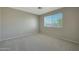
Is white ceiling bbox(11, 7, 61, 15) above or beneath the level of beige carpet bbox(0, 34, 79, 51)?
above

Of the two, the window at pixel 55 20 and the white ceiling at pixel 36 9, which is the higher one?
the white ceiling at pixel 36 9

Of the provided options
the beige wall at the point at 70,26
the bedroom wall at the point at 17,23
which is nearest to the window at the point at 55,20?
the beige wall at the point at 70,26

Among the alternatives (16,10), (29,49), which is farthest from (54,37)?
(16,10)

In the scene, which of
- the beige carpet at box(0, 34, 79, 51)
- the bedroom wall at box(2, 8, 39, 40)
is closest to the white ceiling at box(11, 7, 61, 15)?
the bedroom wall at box(2, 8, 39, 40)

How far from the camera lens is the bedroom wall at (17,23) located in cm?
241

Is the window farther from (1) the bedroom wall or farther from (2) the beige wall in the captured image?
(1) the bedroom wall

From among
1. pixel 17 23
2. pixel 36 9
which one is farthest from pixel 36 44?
pixel 36 9

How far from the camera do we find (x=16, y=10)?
2451 millimetres

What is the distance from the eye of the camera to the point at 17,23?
2492 mm

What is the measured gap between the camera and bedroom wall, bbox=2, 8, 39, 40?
7.91ft

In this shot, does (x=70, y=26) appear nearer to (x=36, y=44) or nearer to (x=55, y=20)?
(x=55, y=20)

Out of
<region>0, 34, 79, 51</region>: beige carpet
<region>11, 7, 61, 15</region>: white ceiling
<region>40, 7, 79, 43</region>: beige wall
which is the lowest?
<region>0, 34, 79, 51</region>: beige carpet

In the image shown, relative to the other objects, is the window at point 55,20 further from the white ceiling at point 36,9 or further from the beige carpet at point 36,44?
the beige carpet at point 36,44
